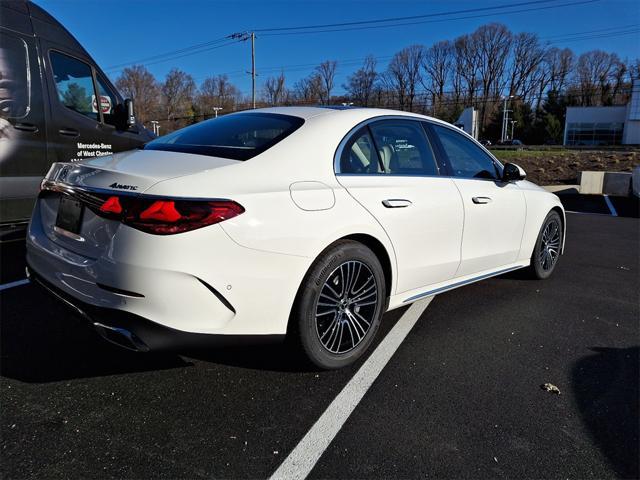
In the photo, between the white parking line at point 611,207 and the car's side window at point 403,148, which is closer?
the car's side window at point 403,148

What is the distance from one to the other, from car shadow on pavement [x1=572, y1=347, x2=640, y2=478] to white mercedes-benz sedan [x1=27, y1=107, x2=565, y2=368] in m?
1.10

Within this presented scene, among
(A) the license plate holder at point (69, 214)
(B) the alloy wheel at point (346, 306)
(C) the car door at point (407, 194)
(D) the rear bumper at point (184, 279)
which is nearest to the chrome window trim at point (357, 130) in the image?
(C) the car door at point (407, 194)

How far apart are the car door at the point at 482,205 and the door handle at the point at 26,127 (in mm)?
4101

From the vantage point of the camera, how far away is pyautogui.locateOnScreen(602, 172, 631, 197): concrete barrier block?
44.6 ft

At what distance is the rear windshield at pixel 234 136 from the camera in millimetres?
2777

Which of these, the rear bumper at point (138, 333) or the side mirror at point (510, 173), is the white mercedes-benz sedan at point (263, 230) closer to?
A: the rear bumper at point (138, 333)

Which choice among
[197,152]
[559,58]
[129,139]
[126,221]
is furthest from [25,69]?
[559,58]

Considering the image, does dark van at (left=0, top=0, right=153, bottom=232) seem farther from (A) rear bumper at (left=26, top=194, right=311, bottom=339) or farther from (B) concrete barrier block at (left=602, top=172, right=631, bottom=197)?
(B) concrete barrier block at (left=602, top=172, right=631, bottom=197)

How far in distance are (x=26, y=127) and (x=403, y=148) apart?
3.99 m

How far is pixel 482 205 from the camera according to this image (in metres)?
3.90

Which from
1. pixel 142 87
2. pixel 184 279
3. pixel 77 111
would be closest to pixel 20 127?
pixel 77 111

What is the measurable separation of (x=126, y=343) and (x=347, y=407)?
116 cm

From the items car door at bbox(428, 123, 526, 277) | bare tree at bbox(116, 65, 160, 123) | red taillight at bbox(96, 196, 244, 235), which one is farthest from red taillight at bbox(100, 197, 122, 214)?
bare tree at bbox(116, 65, 160, 123)

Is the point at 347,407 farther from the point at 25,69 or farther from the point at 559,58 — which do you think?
the point at 559,58
